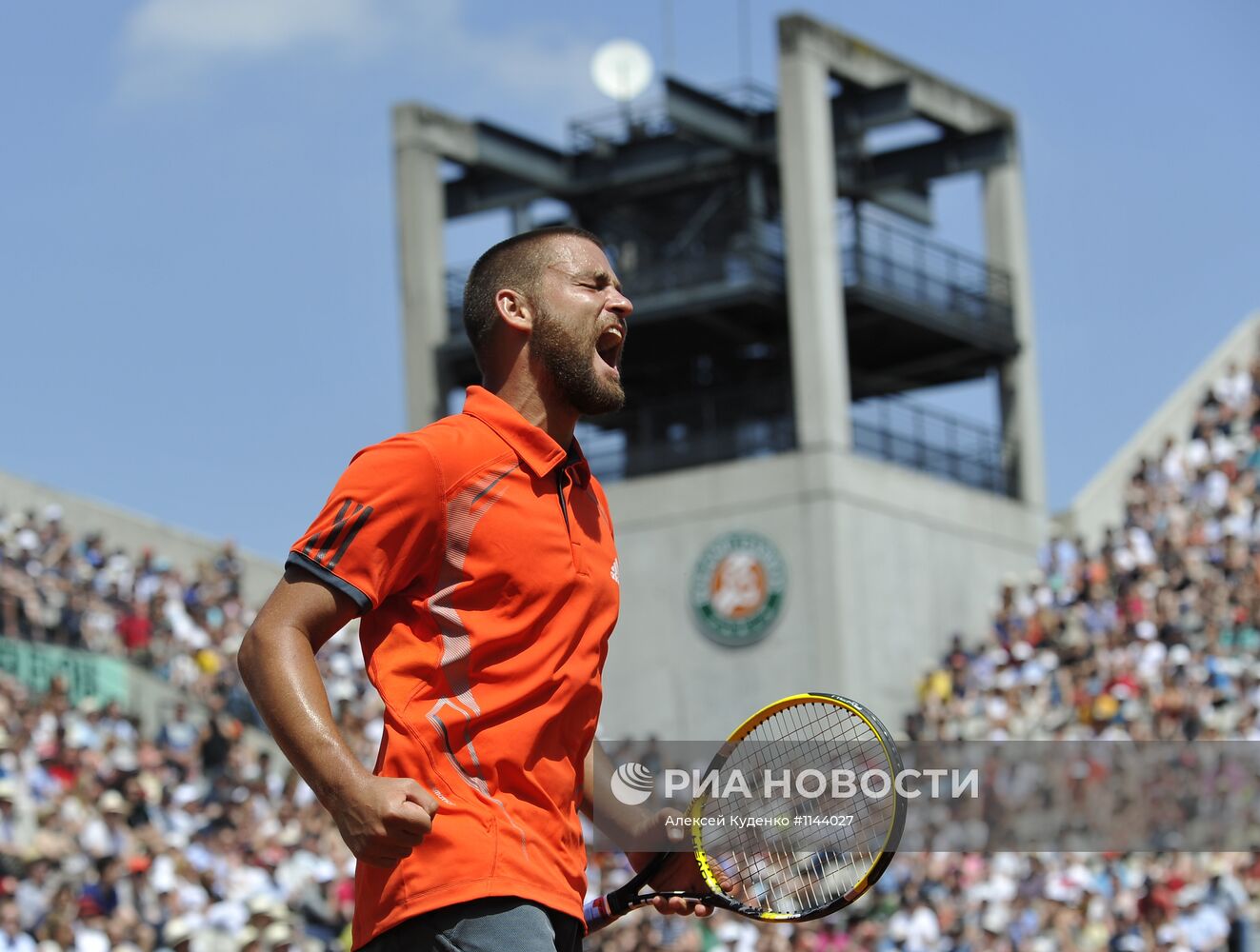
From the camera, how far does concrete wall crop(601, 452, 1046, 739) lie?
23.9 metres

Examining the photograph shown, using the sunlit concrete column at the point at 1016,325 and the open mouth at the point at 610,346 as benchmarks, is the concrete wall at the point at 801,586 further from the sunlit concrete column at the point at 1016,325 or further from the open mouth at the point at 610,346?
the open mouth at the point at 610,346

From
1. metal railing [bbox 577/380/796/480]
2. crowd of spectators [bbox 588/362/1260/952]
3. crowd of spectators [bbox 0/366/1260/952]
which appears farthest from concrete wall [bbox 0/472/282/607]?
crowd of spectators [bbox 588/362/1260/952]

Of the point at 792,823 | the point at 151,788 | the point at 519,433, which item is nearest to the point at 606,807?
the point at 792,823

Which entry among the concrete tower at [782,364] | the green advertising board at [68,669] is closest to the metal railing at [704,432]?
the concrete tower at [782,364]

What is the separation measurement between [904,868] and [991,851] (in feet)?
2.13

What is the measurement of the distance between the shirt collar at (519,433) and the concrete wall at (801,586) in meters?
19.4

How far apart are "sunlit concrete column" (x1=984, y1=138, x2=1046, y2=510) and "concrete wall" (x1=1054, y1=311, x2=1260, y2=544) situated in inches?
44.5

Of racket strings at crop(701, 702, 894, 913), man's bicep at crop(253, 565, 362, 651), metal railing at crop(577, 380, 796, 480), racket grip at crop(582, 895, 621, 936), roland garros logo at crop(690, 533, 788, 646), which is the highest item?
metal railing at crop(577, 380, 796, 480)

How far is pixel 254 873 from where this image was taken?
49.7 ft

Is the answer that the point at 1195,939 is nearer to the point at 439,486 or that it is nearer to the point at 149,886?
the point at 149,886

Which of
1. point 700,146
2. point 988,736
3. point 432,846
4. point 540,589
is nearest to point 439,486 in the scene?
point 540,589

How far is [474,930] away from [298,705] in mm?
470

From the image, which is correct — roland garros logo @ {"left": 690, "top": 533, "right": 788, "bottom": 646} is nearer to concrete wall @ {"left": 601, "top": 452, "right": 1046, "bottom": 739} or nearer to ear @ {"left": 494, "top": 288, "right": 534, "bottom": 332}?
concrete wall @ {"left": 601, "top": 452, "right": 1046, "bottom": 739}

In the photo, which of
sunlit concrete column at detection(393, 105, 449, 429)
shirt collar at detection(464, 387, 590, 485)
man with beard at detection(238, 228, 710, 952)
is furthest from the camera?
sunlit concrete column at detection(393, 105, 449, 429)
